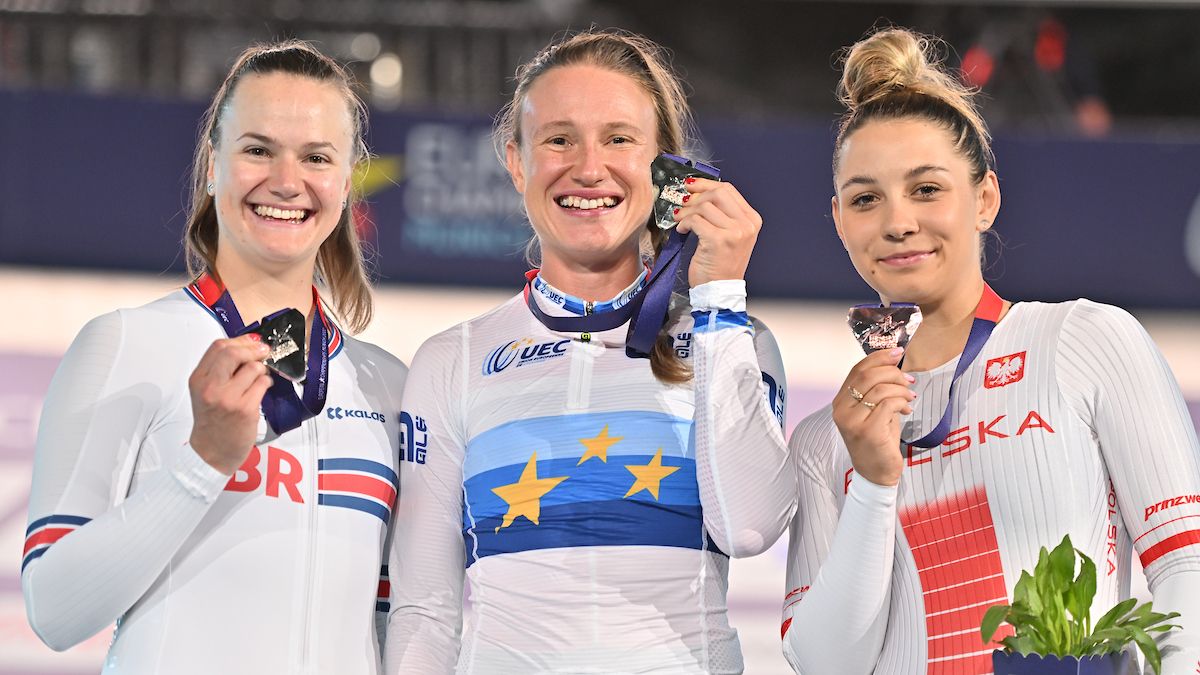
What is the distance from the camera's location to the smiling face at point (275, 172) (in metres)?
2.94

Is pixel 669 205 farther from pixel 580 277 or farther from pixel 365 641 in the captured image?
pixel 365 641

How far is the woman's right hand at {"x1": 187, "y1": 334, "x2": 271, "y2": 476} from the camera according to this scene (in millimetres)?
2438

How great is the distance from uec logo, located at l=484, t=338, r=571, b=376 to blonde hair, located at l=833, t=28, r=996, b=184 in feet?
2.23

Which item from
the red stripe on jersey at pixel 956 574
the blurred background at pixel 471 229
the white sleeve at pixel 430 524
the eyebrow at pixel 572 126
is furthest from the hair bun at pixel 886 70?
the blurred background at pixel 471 229

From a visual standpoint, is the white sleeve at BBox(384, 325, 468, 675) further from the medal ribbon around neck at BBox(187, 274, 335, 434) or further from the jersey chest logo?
the jersey chest logo

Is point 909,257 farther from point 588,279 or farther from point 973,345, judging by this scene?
point 588,279

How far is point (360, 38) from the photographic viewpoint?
816 centimetres

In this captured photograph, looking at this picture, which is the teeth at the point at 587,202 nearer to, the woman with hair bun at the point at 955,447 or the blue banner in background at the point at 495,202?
the woman with hair bun at the point at 955,447

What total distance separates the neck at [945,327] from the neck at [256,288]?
4.18 feet

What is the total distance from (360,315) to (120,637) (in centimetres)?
93

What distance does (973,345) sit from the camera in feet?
9.00

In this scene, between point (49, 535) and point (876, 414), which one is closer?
point (876, 414)

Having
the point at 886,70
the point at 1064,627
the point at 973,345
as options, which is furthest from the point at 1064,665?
the point at 886,70

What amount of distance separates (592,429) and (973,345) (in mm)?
739
